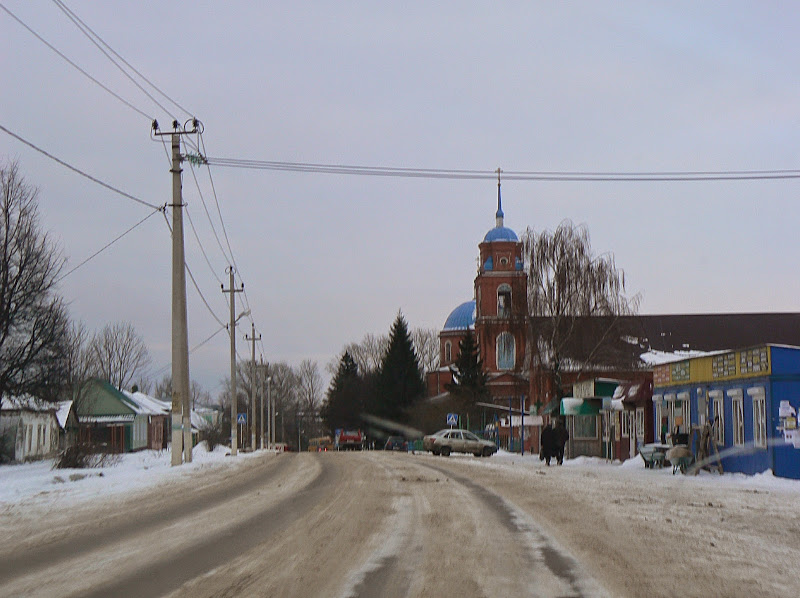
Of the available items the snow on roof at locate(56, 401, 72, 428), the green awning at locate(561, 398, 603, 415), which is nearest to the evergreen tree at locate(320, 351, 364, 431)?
the snow on roof at locate(56, 401, 72, 428)

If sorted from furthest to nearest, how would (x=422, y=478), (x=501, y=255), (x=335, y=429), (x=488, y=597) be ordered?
(x=335, y=429) < (x=501, y=255) < (x=422, y=478) < (x=488, y=597)

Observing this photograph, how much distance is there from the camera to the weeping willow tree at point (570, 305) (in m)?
51.3

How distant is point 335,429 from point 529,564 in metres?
103

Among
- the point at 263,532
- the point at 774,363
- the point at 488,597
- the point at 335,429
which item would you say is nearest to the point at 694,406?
the point at 774,363

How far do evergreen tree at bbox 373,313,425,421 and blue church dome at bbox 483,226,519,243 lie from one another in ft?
47.0

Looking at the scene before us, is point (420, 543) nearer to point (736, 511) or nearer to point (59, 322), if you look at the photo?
point (736, 511)

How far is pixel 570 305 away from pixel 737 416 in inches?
834

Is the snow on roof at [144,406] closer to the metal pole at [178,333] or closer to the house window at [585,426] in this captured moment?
the house window at [585,426]

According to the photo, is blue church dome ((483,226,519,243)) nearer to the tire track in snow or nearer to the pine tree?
the pine tree

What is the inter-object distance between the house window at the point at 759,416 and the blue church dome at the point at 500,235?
5947 centimetres

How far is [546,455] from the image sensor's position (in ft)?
131

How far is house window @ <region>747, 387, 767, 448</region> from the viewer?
2838 cm

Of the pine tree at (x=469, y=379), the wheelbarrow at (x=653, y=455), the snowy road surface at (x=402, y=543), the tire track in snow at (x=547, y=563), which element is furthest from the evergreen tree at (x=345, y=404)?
the tire track in snow at (x=547, y=563)

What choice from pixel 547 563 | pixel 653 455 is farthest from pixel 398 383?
pixel 547 563
